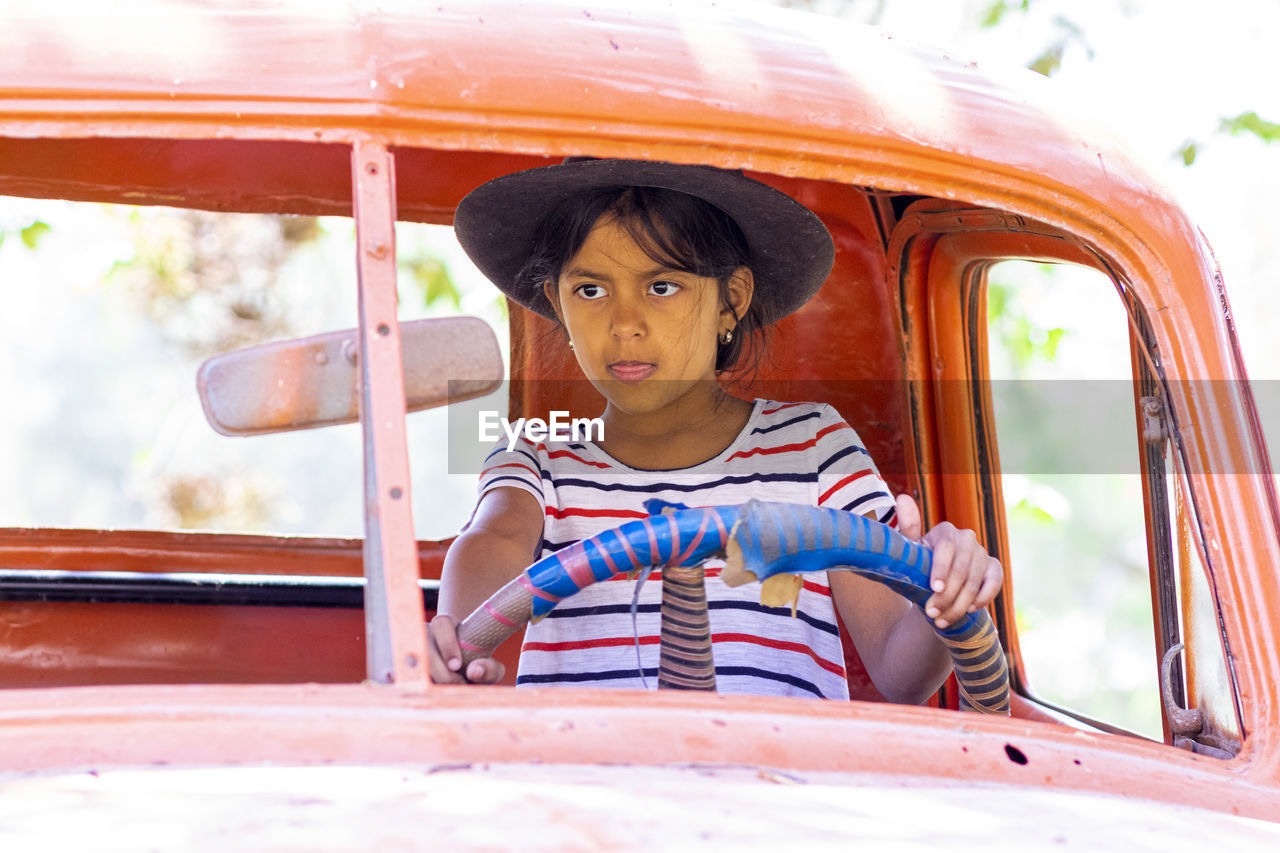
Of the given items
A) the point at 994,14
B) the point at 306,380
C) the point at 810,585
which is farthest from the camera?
the point at 994,14

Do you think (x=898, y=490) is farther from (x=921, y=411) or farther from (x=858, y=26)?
(x=858, y=26)

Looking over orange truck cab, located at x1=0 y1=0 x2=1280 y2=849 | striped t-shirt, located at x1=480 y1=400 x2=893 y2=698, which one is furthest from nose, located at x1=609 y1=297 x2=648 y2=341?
orange truck cab, located at x1=0 y1=0 x2=1280 y2=849

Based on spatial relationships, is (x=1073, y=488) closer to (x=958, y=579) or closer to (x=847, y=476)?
(x=847, y=476)

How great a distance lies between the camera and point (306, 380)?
117 centimetres

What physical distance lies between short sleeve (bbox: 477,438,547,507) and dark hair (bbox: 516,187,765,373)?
0.31m

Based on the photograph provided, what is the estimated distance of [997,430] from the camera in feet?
7.67

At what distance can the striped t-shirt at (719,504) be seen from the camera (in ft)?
6.02

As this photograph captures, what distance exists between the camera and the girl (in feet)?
5.96

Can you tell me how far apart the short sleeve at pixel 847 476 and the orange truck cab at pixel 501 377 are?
37 centimetres

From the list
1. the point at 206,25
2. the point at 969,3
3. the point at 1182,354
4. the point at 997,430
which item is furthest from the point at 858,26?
the point at 969,3

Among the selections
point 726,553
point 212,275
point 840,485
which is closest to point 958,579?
point 726,553

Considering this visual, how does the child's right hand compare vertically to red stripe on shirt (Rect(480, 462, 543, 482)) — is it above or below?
below

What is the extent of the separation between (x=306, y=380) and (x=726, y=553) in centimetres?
45

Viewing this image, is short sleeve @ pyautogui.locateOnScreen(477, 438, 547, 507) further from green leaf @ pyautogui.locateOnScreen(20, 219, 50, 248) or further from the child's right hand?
green leaf @ pyautogui.locateOnScreen(20, 219, 50, 248)
